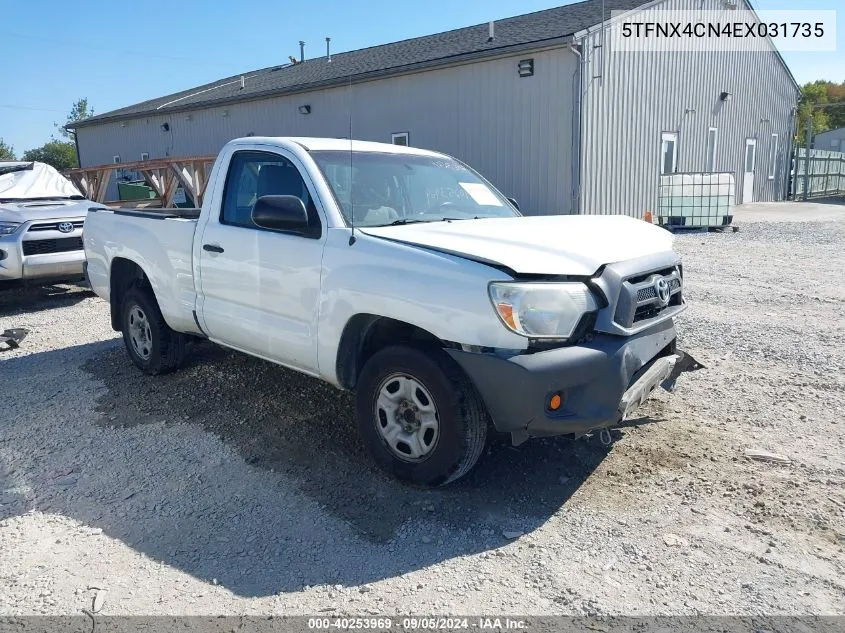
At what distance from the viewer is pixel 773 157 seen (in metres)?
26.7

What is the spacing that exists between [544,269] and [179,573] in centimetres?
216

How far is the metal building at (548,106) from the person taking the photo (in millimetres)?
15656

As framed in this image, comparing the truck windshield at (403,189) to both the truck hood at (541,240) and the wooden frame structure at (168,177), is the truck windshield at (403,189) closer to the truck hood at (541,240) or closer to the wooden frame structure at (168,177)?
the truck hood at (541,240)

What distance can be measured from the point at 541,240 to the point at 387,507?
1614mm

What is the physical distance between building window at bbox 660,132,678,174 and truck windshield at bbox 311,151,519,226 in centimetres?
1581

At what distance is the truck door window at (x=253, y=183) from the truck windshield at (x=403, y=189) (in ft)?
0.74

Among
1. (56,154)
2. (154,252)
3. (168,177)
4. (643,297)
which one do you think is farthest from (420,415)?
(56,154)

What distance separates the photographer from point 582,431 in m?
3.34

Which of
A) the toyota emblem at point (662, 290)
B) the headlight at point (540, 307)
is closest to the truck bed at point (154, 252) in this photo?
the headlight at point (540, 307)

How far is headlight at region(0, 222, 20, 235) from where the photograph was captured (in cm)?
830

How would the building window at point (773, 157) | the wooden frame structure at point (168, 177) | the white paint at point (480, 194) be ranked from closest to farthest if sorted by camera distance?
the white paint at point (480, 194) < the wooden frame structure at point (168, 177) < the building window at point (773, 157)

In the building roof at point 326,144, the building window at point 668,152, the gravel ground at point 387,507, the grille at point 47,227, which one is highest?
the building window at point 668,152

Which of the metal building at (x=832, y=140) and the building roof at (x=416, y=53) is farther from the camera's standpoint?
the metal building at (x=832, y=140)

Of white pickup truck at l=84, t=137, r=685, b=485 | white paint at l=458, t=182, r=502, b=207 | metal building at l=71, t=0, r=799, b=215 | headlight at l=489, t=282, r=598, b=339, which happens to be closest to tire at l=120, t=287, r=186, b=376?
white pickup truck at l=84, t=137, r=685, b=485
